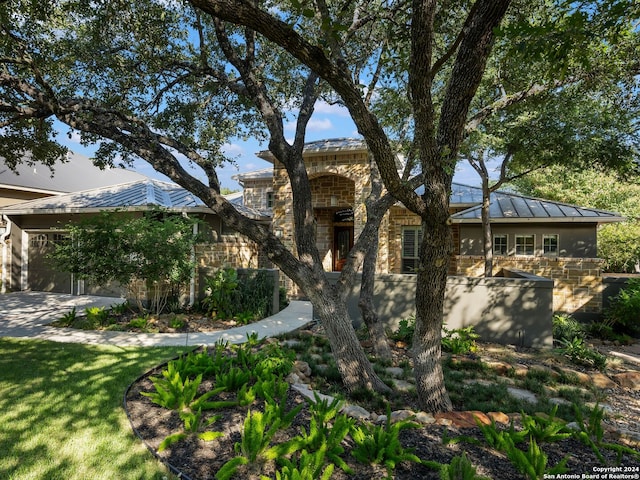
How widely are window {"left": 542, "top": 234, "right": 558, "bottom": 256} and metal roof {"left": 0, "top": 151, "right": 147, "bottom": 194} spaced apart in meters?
14.9

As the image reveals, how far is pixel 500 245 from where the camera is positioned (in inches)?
482

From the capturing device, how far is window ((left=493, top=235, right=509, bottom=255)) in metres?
12.2

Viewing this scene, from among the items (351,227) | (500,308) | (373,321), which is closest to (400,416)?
(373,321)

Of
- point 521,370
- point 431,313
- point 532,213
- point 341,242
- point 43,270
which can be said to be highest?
point 532,213

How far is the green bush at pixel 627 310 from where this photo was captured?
8758 millimetres

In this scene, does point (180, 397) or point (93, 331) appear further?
point (93, 331)

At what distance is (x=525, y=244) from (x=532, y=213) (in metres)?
1.10

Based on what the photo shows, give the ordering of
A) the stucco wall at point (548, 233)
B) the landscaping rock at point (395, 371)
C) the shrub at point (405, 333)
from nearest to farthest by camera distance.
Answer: the landscaping rock at point (395, 371) → the shrub at point (405, 333) → the stucco wall at point (548, 233)

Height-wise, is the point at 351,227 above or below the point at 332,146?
below

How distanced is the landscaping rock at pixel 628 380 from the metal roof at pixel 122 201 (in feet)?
32.9

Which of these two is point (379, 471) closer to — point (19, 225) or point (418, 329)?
point (418, 329)

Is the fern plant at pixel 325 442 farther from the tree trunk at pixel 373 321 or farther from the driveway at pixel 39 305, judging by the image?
the driveway at pixel 39 305

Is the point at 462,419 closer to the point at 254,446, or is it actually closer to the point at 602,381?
the point at 254,446

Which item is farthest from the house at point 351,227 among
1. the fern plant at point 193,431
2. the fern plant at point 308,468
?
the fern plant at point 308,468
